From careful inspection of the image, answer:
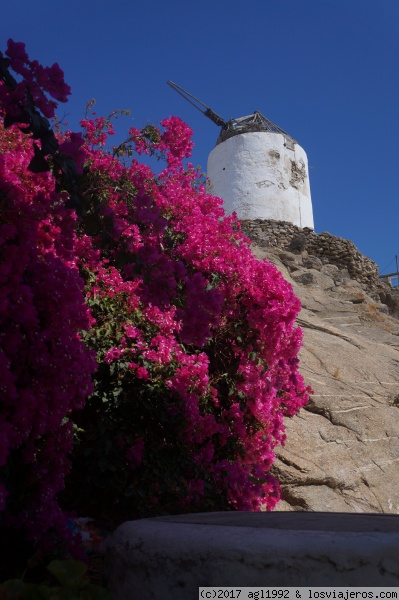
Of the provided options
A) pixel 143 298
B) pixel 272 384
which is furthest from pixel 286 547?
pixel 272 384

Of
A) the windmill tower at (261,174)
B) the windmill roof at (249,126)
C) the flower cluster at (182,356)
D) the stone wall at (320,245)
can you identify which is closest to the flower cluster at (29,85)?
the flower cluster at (182,356)

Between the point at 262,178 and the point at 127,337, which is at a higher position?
the point at 262,178

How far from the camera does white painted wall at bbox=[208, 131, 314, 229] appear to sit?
19553mm

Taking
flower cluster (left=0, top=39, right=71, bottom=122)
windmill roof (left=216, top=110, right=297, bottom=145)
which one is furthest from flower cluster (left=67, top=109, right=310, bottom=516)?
windmill roof (left=216, top=110, right=297, bottom=145)

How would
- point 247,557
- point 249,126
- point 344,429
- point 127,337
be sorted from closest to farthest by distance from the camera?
point 247,557 → point 127,337 → point 344,429 → point 249,126

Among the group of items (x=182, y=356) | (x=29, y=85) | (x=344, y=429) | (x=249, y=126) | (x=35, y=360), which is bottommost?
(x=344, y=429)

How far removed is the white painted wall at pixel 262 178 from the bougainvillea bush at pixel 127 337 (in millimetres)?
12861

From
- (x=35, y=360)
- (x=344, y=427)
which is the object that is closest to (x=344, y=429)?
(x=344, y=427)

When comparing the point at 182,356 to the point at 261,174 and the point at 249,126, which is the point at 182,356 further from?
the point at 249,126

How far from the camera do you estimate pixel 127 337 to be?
4.32 meters

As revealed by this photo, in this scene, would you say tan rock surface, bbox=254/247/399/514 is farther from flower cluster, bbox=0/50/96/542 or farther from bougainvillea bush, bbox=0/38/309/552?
flower cluster, bbox=0/50/96/542

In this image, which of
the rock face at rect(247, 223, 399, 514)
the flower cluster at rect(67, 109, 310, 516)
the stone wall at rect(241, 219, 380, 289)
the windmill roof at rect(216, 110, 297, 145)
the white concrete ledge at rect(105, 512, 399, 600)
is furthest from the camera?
the windmill roof at rect(216, 110, 297, 145)

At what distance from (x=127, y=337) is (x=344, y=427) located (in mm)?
3171

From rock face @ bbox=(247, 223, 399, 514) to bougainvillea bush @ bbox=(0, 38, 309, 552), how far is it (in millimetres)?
662
